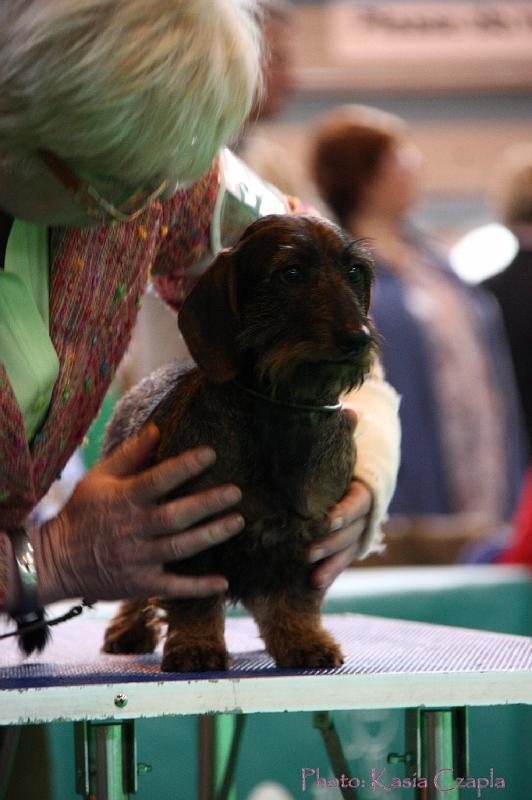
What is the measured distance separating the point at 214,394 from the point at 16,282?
258 millimetres

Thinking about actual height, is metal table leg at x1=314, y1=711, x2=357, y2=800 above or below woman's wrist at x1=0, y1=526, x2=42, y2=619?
A: below

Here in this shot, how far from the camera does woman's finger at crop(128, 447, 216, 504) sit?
4.02 ft

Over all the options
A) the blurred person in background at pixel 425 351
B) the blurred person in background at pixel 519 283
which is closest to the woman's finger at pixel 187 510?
the blurred person in background at pixel 425 351

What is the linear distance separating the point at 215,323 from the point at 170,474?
0.53ft

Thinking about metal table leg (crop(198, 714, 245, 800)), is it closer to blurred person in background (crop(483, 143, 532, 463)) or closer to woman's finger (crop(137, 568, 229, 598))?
woman's finger (crop(137, 568, 229, 598))

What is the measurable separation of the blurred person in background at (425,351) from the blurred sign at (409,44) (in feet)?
10.8

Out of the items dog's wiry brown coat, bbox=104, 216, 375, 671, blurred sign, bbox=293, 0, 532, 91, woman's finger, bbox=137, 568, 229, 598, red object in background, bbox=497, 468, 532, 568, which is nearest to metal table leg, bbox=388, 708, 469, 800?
dog's wiry brown coat, bbox=104, 216, 375, 671

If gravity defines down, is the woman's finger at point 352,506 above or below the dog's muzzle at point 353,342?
below

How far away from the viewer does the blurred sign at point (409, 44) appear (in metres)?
7.12

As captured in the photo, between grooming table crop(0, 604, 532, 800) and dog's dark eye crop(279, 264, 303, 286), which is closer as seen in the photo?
grooming table crop(0, 604, 532, 800)

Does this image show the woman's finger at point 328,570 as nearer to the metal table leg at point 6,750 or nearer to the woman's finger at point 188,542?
the woman's finger at point 188,542

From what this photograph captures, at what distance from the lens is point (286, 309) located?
121 cm

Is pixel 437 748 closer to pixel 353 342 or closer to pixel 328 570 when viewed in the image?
pixel 328 570

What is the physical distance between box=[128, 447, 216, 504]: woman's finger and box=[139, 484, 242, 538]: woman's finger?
0.05 ft
